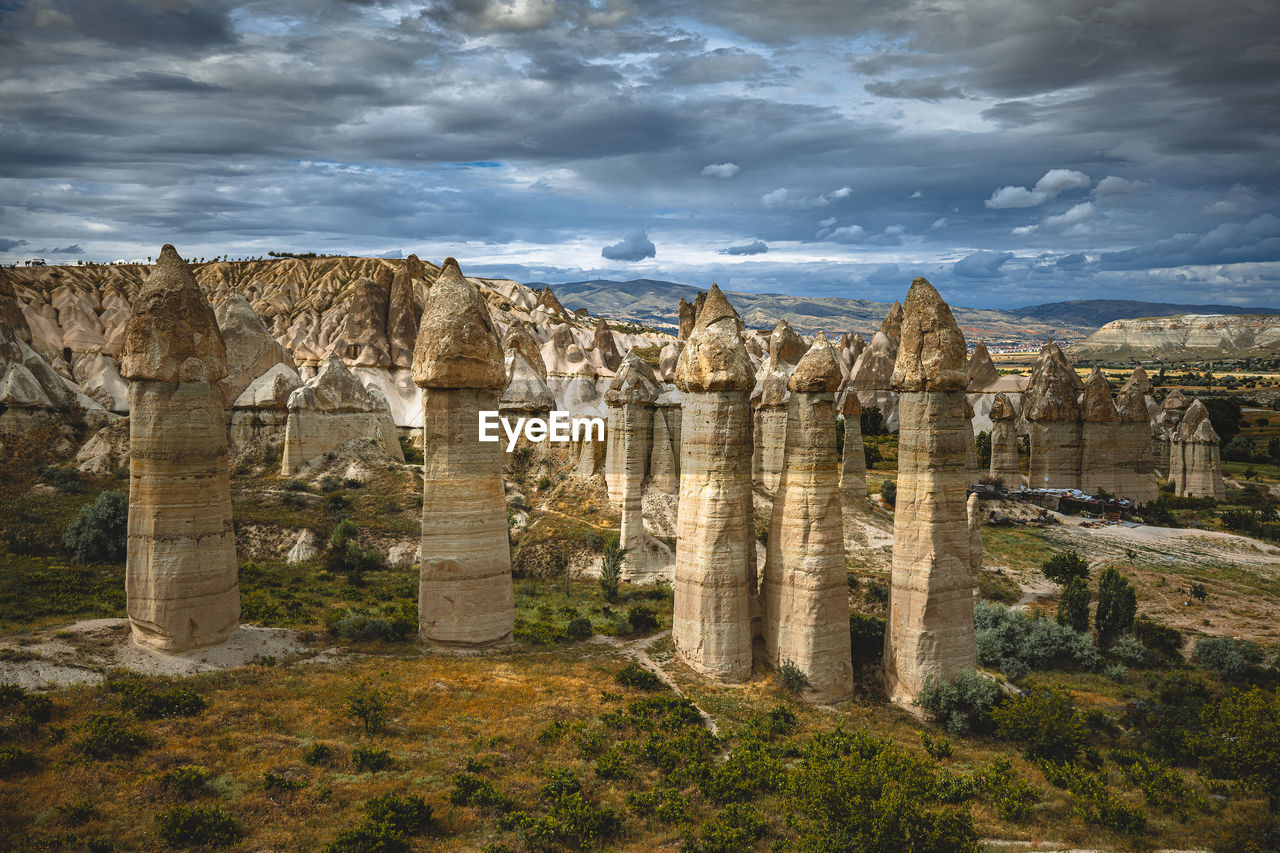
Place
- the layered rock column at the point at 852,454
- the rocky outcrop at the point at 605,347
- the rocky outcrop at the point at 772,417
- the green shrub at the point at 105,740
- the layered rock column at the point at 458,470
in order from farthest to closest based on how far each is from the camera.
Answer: the rocky outcrop at the point at 605,347 → the layered rock column at the point at 852,454 → the rocky outcrop at the point at 772,417 → the layered rock column at the point at 458,470 → the green shrub at the point at 105,740

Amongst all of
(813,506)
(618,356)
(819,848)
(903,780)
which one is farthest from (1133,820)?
(618,356)

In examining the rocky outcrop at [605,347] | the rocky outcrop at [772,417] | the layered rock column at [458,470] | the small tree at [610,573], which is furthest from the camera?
the rocky outcrop at [605,347]

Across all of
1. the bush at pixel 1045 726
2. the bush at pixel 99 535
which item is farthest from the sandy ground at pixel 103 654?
the bush at pixel 1045 726

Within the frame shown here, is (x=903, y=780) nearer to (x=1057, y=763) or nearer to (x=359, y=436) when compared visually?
(x=1057, y=763)

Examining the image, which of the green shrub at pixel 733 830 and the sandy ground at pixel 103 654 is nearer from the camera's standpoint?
the green shrub at pixel 733 830

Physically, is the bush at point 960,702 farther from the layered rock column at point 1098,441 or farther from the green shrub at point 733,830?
the layered rock column at point 1098,441

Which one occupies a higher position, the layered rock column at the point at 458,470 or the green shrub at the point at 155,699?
the layered rock column at the point at 458,470
